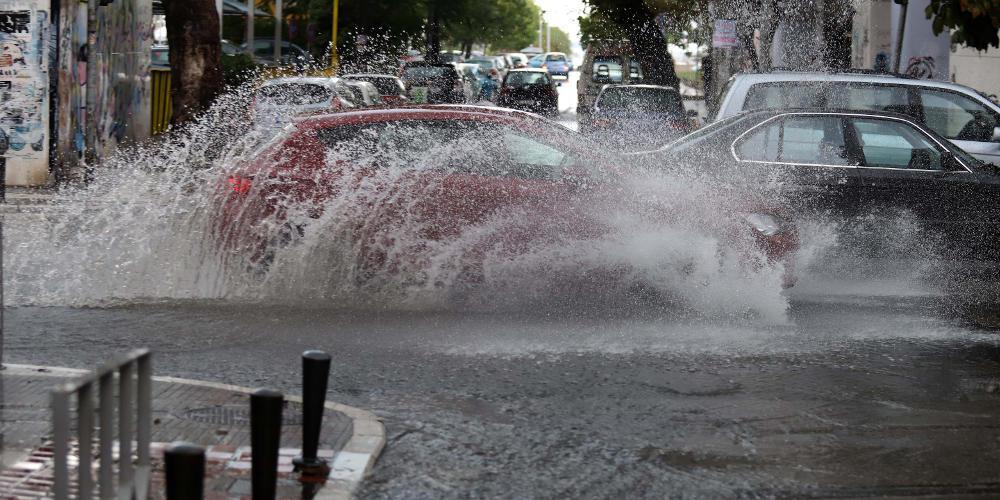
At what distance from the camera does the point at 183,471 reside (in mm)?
3803

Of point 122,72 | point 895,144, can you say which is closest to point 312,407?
point 895,144

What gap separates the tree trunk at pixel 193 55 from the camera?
20703 millimetres

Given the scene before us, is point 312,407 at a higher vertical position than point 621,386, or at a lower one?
higher

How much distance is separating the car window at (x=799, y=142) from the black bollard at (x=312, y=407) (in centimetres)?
650

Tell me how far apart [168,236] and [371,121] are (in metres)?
1.78

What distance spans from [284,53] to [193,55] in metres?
26.4

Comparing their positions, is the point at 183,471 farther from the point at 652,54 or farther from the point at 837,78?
the point at 652,54

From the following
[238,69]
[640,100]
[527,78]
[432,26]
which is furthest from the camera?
[432,26]

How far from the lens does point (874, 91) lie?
46.1 ft

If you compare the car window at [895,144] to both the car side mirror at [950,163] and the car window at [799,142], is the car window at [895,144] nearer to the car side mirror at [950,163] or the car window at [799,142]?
the car side mirror at [950,163]

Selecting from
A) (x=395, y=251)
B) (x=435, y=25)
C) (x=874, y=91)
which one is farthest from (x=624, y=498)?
(x=435, y=25)

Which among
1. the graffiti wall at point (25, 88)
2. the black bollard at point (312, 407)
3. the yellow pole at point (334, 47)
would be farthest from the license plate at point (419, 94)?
the black bollard at point (312, 407)

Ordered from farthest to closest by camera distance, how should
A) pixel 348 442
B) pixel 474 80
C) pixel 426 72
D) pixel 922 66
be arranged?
pixel 474 80 < pixel 426 72 < pixel 922 66 < pixel 348 442

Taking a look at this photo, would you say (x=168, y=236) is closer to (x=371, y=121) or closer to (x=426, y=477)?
(x=371, y=121)
